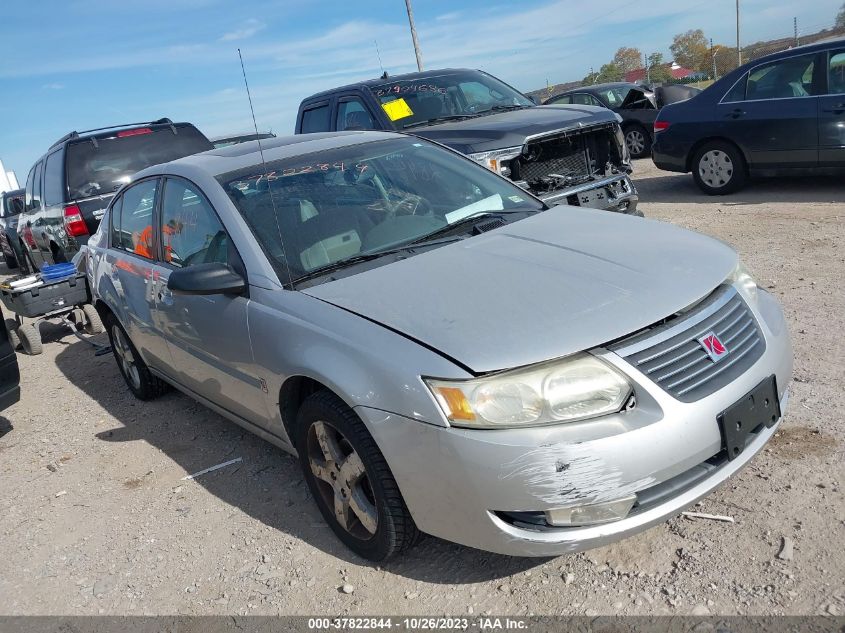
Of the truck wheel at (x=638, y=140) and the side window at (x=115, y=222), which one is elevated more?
the side window at (x=115, y=222)

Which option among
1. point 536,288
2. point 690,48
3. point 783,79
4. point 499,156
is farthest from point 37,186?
point 690,48

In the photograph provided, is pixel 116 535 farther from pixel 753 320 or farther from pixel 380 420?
pixel 753 320

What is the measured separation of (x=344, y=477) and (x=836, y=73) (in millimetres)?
7529

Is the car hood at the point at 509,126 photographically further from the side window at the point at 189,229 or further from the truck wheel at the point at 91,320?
the truck wheel at the point at 91,320

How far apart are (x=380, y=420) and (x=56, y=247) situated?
7.79 meters

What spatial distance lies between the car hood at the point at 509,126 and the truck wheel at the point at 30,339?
4.26 m

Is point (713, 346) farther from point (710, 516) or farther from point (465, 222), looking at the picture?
point (465, 222)

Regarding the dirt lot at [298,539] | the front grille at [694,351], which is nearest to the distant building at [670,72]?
the dirt lot at [298,539]

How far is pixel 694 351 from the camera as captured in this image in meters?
2.49

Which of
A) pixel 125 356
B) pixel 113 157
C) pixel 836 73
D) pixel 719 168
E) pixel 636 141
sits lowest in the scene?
pixel 125 356

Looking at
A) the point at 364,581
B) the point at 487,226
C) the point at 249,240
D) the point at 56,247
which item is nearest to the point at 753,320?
the point at 487,226

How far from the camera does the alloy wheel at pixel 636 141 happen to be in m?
13.0

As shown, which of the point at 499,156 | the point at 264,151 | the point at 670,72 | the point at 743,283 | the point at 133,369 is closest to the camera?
the point at 743,283

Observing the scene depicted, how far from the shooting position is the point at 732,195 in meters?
8.98
